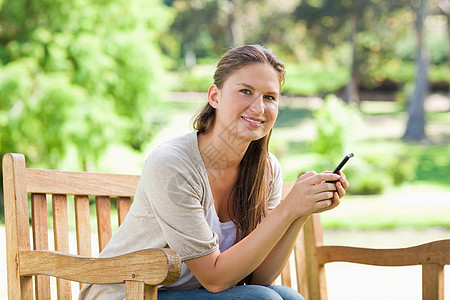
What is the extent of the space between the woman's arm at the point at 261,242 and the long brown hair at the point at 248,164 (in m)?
0.25

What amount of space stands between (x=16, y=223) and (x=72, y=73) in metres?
6.57

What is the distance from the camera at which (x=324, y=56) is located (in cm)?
1945

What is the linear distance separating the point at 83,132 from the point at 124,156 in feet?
4.11

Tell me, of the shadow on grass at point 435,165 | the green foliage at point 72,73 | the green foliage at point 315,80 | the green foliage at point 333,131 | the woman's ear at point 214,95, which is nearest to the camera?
the woman's ear at point 214,95

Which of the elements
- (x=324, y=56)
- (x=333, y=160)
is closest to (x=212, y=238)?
(x=333, y=160)

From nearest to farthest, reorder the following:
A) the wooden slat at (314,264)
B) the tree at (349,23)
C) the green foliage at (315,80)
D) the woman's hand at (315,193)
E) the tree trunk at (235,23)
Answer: the woman's hand at (315,193)
the wooden slat at (314,264)
the tree at (349,23)
the tree trunk at (235,23)
the green foliage at (315,80)

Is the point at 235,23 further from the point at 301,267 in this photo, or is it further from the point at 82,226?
the point at 82,226

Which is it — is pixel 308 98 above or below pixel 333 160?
above

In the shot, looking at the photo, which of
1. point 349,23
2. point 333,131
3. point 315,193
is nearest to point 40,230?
point 315,193

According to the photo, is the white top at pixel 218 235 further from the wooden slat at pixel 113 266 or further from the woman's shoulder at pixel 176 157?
the wooden slat at pixel 113 266

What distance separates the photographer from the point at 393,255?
6.66 ft

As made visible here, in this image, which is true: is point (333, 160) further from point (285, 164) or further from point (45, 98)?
point (45, 98)

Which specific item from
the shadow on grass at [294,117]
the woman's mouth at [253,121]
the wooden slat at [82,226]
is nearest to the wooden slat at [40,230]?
the wooden slat at [82,226]

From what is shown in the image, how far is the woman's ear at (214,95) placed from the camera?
5.95 feet
